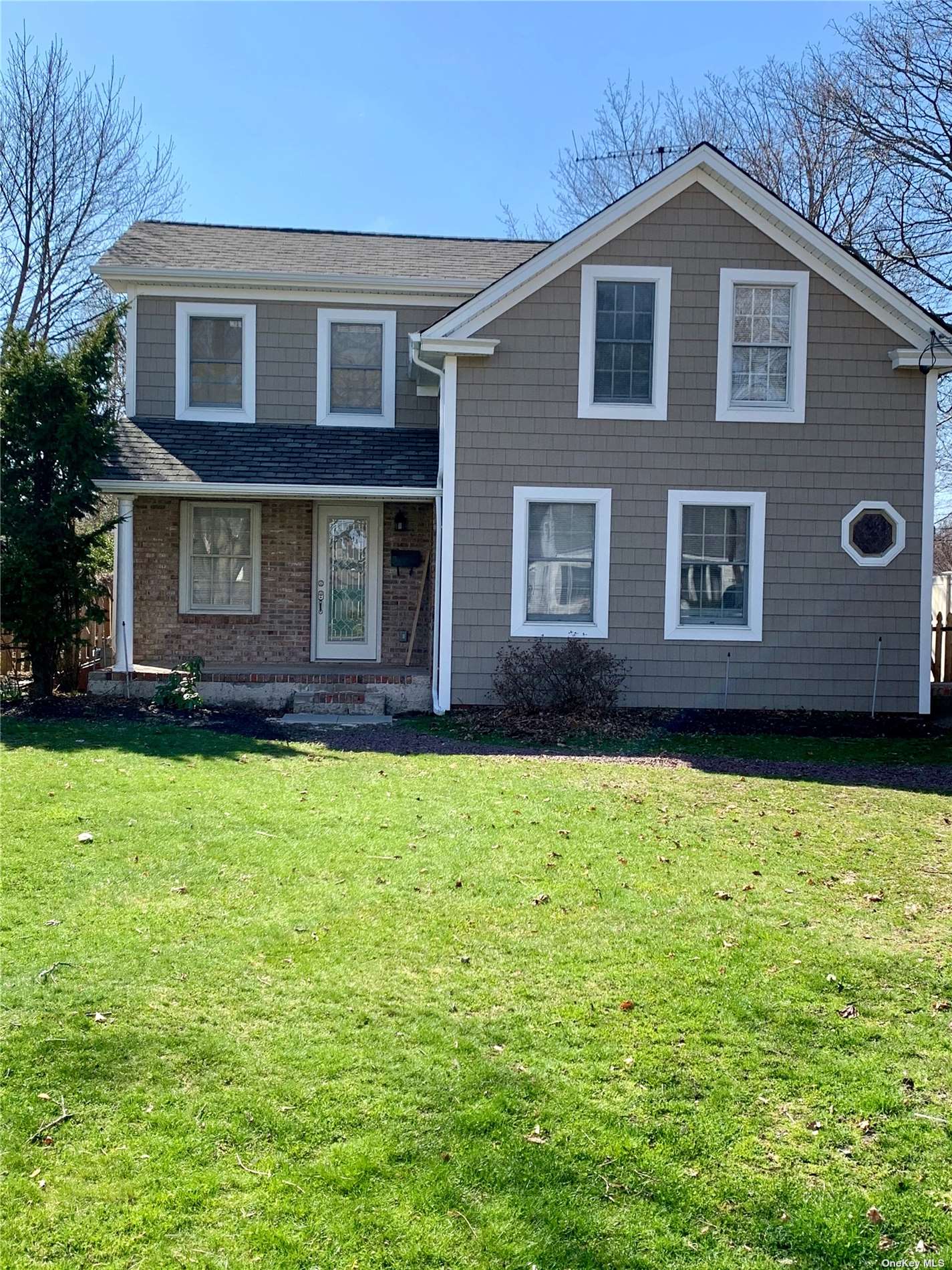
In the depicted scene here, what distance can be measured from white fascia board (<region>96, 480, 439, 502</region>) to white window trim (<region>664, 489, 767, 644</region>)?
3062 mm

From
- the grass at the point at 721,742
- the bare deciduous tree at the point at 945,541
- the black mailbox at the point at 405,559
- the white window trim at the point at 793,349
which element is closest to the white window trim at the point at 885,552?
the white window trim at the point at 793,349

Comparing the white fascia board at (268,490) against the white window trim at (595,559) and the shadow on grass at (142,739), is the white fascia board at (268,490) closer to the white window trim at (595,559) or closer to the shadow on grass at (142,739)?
the white window trim at (595,559)

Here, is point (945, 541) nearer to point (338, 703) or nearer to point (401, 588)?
point (401, 588)

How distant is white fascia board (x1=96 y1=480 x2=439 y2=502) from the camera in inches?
508

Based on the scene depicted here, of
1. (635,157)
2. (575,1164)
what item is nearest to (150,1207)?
(575,1164)

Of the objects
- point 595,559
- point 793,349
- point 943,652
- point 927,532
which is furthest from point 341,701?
point 943,652

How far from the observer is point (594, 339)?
40.5 ft

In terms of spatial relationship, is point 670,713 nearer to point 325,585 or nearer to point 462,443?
point 462,443

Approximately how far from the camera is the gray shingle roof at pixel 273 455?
1317cm

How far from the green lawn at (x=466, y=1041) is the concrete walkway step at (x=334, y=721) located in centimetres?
438

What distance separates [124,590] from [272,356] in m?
3.94

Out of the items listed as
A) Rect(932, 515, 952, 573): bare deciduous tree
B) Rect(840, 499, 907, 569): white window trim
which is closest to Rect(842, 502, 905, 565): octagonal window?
Rect(840, 499, 907, 569): white window trim

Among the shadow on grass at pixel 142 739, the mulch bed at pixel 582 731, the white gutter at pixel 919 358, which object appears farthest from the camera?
the white gutter at pixel 919 358

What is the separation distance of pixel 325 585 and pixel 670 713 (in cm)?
532
